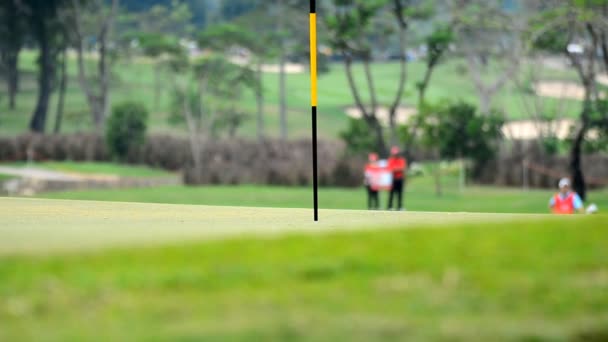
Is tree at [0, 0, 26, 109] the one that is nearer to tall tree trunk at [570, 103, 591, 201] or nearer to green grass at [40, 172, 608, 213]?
green grass at [40, 172, 608, 213]

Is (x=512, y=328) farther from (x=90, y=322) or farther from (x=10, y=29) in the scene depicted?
(x=10, y=29)

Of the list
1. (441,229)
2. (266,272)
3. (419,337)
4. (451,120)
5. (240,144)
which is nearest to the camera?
(419,337)

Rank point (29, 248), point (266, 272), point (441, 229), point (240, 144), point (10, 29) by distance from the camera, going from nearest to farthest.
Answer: point (266, 272) → point (29, 248) → point (441, 229) → point (240, 144) → point (10, 29)

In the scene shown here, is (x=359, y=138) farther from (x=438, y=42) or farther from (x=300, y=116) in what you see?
(x=300, y=116)

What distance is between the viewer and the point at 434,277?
22.6 ft

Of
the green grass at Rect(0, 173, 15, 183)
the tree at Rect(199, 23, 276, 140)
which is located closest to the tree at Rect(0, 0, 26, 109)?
the tree at Rect(199, 23, 276, 140)

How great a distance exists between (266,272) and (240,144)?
53.1 meters

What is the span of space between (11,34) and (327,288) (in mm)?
70342

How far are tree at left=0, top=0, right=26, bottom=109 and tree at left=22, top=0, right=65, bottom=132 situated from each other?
0.70 metres

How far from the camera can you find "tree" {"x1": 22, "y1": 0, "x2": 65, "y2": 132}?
71.2 m

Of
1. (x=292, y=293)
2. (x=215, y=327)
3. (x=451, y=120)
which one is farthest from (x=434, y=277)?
(x=451, y=120)

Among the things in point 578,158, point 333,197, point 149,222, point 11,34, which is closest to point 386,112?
point 11,34

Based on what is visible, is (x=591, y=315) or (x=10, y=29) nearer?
(x=591, y=315)

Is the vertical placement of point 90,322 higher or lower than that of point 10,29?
lower
